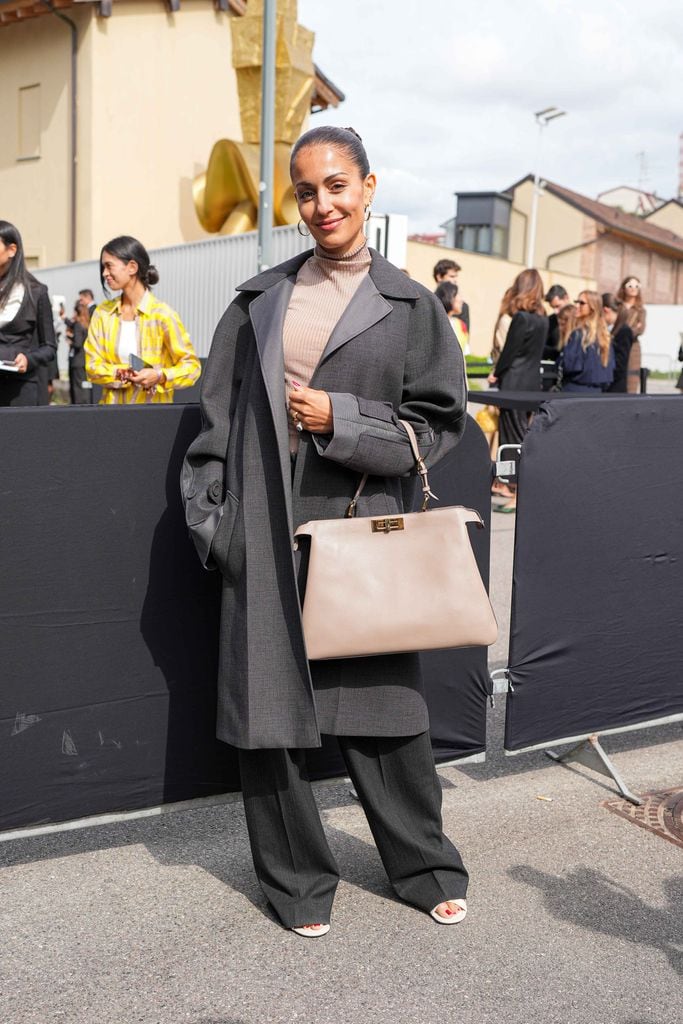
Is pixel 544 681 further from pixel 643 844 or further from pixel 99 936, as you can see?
pixel 99 936

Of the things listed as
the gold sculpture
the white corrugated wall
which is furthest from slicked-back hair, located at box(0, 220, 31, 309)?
the gold sculpture

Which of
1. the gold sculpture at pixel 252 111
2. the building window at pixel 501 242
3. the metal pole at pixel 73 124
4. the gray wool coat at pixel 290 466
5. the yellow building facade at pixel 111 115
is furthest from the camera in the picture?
the building window at pixel 501 242

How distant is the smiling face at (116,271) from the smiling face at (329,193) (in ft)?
8.69

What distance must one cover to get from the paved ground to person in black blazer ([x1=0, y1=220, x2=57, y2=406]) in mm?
3563

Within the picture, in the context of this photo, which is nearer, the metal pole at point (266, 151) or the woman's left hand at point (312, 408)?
the woman's left hand at point (312, 408)

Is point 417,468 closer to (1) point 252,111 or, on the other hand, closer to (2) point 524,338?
(2) point 524,338

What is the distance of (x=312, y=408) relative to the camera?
281 centimetres

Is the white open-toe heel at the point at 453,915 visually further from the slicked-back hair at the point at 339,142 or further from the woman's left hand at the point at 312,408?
the slicked-back hair at the point at 339,142

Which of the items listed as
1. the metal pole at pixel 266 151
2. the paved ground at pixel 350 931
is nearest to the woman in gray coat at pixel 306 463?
the paved ground at pixel 350 931

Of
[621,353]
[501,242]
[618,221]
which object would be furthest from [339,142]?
[618,221]

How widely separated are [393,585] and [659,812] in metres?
1.71

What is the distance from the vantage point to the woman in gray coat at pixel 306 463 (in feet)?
9.50

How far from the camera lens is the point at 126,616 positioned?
10.9ft

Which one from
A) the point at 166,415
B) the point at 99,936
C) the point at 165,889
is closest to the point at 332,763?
the point at 165,889
